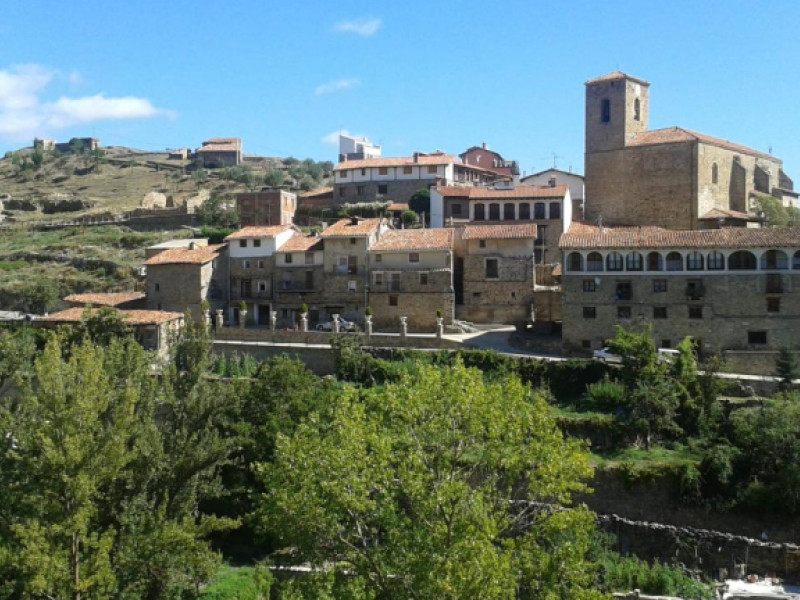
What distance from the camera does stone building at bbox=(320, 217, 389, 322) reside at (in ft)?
137

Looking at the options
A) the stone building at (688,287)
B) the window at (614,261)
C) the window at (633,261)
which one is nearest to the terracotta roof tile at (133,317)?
the stone building at (688,287)

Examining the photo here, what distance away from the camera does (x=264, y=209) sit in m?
57.2

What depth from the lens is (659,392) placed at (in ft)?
96.2

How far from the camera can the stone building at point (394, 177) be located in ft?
198

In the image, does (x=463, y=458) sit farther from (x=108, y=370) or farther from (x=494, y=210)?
(x=494, y=210)

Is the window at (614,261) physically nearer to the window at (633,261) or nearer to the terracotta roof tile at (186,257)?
the window at (633,261)

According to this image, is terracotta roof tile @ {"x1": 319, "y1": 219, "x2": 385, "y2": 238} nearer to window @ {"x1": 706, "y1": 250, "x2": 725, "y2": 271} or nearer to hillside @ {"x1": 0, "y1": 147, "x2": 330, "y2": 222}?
window @ {"x1": 706, "y1": 250, "x2": 725, "y2": 271}

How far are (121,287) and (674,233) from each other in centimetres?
3287

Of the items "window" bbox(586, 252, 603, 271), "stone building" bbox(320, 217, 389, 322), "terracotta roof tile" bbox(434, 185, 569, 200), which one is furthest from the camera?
"terracotta roof tile" bbox(434, 185, 569, 200)

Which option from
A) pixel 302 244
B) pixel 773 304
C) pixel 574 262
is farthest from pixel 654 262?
pixel 302 244

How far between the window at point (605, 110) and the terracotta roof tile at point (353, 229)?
1721cm

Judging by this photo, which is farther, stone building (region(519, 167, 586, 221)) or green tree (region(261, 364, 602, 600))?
stone building (region(519, 167, 586, 221))

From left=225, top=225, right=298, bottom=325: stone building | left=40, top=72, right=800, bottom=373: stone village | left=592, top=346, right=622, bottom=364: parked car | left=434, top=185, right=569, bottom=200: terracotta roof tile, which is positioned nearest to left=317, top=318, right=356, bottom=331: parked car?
Result: left=40, top=72, right=800, bottom=373: stone village

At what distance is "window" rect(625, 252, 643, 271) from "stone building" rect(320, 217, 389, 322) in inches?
517
